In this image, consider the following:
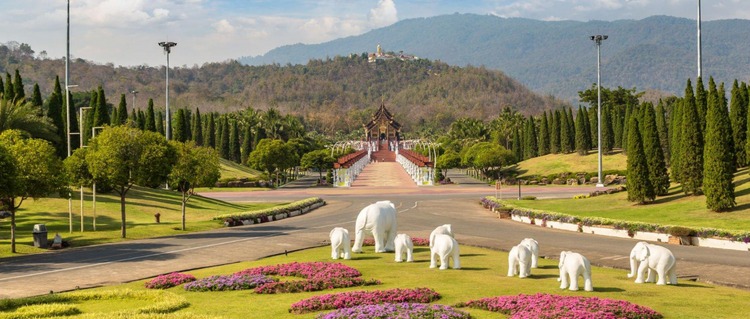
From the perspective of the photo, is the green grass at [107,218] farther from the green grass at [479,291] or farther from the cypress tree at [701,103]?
the cypress tree at [701,103]

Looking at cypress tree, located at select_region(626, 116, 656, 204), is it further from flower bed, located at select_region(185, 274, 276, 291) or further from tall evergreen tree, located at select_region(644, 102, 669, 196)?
flower bed, located at select_region(185, 274, 276, 291)

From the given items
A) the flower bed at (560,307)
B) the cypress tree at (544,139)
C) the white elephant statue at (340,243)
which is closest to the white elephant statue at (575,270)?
the flower bed at (560,307)

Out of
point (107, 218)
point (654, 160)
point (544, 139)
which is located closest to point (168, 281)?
point (107, 218)

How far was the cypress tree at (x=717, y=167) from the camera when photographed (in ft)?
153

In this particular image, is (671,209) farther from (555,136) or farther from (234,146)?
(234,146)

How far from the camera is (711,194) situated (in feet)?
155

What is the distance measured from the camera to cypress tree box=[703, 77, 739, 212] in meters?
46.8

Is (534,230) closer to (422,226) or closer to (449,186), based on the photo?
(422,226)

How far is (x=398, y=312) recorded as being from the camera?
18750 millimetres

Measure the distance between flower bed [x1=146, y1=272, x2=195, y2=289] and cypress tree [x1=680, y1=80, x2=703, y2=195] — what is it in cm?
3890

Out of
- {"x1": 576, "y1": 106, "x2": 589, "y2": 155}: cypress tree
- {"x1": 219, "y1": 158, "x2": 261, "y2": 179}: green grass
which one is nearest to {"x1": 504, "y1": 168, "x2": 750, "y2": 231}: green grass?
{"x1": 576, "y1": 106, "x2": 589, "y2": 155}: cypress tree

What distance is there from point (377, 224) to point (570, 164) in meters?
85.1

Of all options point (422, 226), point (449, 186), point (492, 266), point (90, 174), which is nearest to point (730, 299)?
point (492, 266)

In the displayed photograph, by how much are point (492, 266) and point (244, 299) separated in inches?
408
